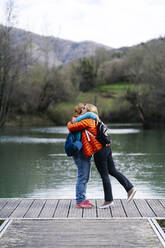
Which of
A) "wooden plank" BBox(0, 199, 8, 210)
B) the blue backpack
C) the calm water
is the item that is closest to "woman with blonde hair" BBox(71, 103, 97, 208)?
the blue backpack

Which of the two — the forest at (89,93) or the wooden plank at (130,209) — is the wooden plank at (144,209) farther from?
the forest at (89,93)

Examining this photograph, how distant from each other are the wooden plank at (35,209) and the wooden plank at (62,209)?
275 mm

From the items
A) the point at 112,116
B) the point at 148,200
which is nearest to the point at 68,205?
the point at 148,200

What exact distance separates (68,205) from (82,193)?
1.01ft

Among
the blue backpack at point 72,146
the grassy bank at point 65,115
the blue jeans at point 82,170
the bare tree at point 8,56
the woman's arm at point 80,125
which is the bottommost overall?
the grassy bank at point 65,115

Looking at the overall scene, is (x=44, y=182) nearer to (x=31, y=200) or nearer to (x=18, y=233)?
(x=31, y=200)

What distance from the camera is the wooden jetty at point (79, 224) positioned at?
4785 mm

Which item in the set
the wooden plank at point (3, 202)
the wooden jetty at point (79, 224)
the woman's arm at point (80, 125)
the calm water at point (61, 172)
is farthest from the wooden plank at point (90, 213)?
the calm water at point (61, 172)

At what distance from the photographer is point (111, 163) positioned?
665 centimetres

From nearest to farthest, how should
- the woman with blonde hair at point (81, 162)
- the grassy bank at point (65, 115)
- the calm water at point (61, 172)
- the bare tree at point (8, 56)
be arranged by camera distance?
the woman with blonde hair at point (81, 162)
the calm water at point (61, 172)
the bare tree at point (8, 56)
the grassy bank at point (65, 115)

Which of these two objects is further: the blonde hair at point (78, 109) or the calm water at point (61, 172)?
the calm water at point (61, 172)

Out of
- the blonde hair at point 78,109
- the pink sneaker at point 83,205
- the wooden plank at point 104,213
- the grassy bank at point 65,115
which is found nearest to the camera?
the wooden plank at point 104,213

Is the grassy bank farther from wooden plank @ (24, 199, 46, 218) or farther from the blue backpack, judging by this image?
the blue backpack

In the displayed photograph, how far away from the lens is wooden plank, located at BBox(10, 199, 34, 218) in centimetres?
595
